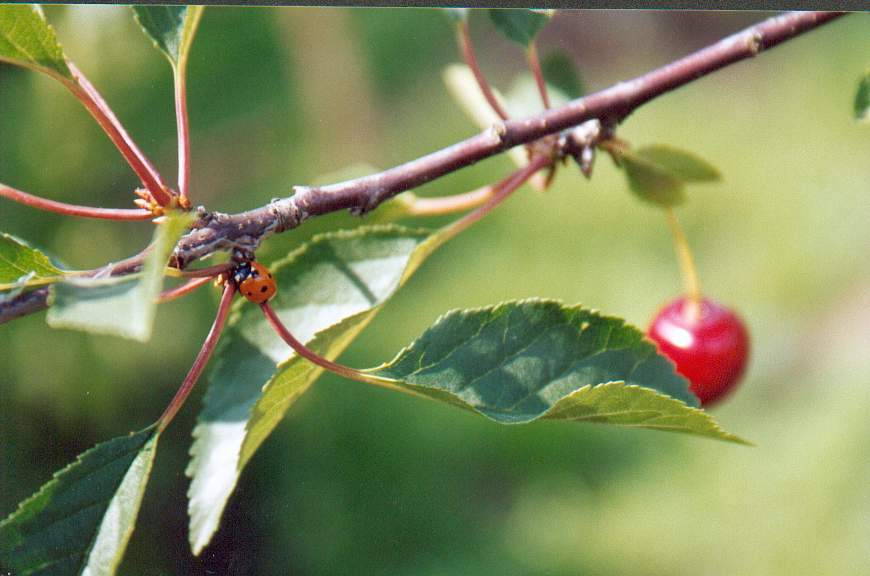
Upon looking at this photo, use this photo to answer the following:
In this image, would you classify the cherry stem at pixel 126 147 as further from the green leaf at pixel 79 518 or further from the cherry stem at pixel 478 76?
the cherry stem at pixel 478 76

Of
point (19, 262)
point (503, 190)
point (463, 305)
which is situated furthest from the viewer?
point (463, 305)

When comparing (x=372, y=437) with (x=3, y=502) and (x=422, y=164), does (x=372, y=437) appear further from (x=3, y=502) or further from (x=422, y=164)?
(x=422, y=164)

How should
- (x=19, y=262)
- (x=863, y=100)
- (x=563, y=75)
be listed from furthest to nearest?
(x=563, y=75), (x=863, y=100), (x=19, y=262)

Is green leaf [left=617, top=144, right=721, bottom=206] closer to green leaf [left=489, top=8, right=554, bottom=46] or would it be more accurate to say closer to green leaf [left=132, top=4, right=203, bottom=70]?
green leaf [left=489, top=8, right=554, bottom=46]

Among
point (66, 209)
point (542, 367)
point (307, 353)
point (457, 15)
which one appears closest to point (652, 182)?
point (457, 15)

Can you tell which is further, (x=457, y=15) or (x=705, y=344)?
(x=705, y=344)

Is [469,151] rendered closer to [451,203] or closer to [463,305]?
[451,203]

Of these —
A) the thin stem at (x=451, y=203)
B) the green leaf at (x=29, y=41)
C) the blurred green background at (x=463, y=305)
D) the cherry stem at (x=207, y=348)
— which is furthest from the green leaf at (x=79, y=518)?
the blurred green background at (x=463, y=305)

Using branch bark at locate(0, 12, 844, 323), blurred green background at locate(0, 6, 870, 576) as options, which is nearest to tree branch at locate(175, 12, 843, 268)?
branch bark at locate(0, 12, 844, 323)
